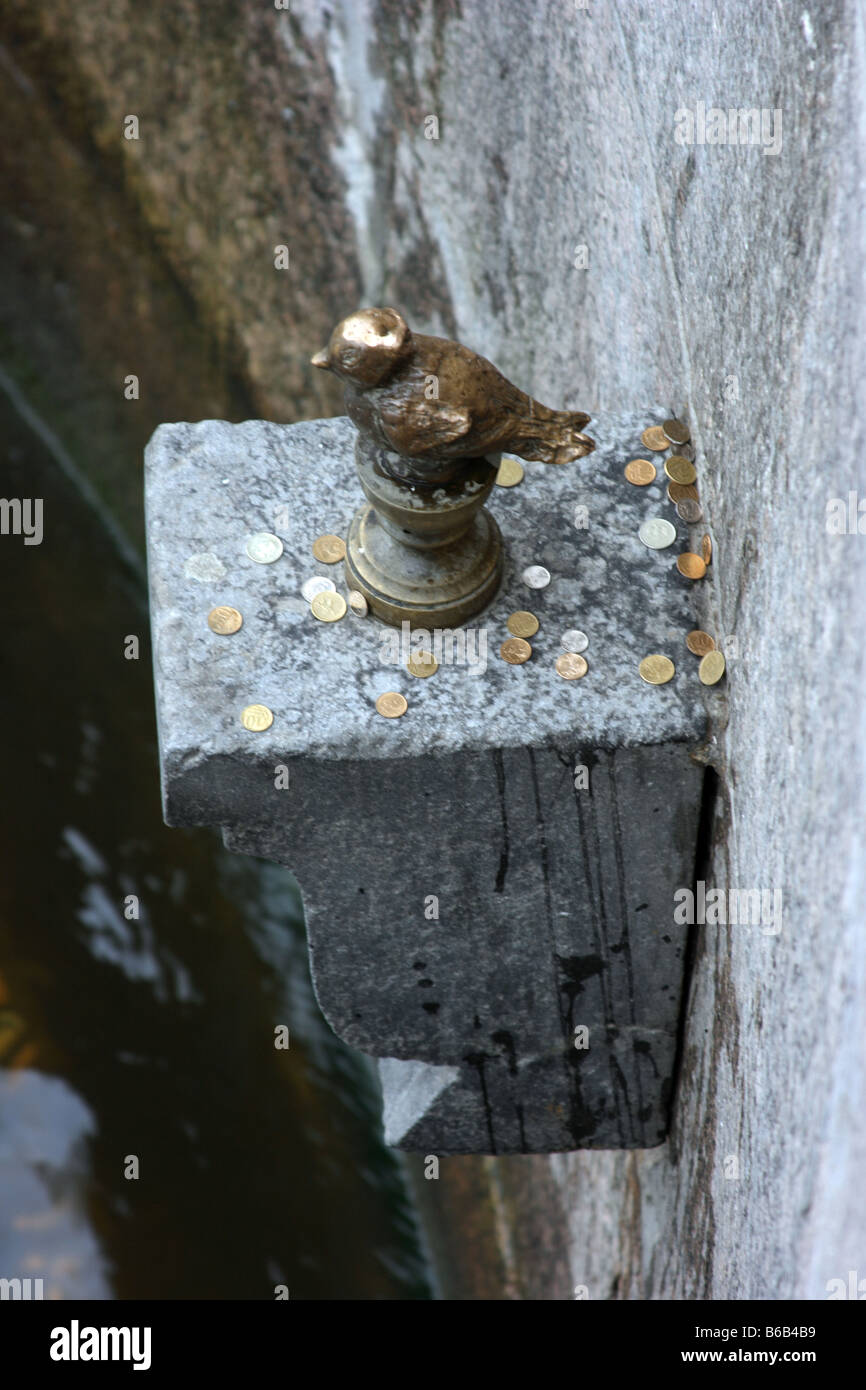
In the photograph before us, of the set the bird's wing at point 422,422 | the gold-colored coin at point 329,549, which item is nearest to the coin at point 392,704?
the gold-colored coin at point 329,549

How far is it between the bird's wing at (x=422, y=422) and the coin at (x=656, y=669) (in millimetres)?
390

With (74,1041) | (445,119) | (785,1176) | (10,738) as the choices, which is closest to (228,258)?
(445,119)

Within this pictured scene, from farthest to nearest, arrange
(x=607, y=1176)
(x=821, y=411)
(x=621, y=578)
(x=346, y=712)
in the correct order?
(x=607, y=1176) → (x=621, y=578) → (x=346, y=712) → (x=821, y=411)

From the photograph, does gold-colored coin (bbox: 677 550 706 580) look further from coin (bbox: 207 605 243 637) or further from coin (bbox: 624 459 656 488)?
coin (bbox: 207 605 243 637)

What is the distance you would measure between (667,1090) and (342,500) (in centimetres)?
Result: 101

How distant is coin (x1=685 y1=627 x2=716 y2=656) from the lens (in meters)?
1.71

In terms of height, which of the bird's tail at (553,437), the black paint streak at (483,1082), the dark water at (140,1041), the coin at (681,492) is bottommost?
the dark water at (140,1041)

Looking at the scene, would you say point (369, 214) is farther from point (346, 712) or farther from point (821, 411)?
point (821, 411)

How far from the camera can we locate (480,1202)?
3438 millimetres

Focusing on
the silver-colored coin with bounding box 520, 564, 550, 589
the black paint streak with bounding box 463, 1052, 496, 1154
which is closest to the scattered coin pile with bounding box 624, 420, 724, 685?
the silver-colored coin with bounding box 520, 564, 550, 589

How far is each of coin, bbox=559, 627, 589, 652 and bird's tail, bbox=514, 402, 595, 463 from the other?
217 millimetres

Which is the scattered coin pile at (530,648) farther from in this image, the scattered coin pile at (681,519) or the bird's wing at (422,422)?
the bird's wing at (422,422)

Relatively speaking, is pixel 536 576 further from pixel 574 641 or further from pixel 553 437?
pixel 553 437

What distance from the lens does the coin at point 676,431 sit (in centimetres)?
186
